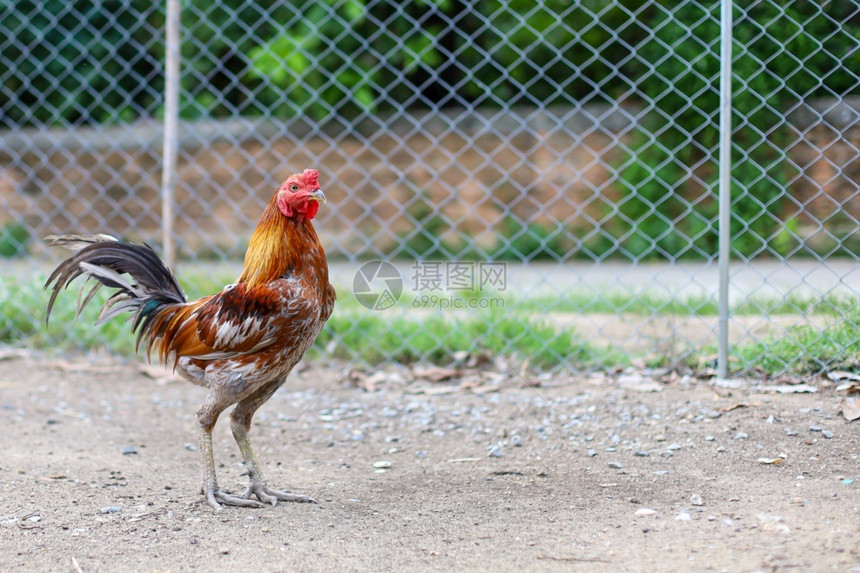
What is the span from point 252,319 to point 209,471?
1.86ft

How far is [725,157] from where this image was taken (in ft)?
11.9

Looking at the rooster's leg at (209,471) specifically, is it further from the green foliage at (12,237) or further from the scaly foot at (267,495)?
the green foliage at (12,237)

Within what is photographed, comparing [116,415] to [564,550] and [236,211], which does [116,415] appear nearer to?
[564,550]

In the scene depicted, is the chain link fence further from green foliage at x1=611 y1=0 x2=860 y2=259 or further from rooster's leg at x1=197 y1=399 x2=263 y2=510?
rooster's leg at x1=197 y1=399 x2=263 y2=510

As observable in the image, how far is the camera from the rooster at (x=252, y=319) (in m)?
2.66

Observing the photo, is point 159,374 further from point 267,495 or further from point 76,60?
point 76,60

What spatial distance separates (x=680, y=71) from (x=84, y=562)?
355 centimetres

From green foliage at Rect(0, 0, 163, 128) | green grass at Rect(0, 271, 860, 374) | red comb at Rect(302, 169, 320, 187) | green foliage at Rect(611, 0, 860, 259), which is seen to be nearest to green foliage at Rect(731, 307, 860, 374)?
green grass at Rect(0, 271, 860, 374)

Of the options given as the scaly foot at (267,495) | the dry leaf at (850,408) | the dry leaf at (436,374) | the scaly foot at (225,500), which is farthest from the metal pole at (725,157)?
the scaly foot at (225,500)

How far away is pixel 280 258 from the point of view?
271 cm

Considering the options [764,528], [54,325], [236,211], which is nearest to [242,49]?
[236,211]

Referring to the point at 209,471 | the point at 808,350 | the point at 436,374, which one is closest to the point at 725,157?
the point at 808,350

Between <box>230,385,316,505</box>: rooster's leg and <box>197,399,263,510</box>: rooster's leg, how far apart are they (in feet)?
0.20

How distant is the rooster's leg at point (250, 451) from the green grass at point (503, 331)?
167cm
